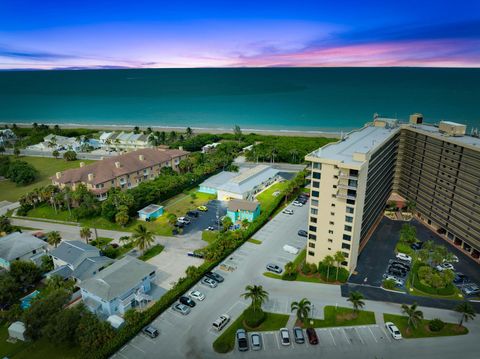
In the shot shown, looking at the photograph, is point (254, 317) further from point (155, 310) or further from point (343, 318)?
point (155, 310)

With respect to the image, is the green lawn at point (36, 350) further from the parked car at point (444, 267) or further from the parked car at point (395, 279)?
the parked car at point (444, 267)

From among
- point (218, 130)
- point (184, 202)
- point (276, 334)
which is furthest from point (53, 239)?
point (218, 130)

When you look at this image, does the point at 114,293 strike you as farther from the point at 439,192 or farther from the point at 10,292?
the point at 439,192

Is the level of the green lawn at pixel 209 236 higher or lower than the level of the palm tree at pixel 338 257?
lower

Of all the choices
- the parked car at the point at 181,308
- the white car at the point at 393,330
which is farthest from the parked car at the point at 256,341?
the white car at the point at 393,330

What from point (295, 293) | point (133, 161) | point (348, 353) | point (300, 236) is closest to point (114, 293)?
point (295, 293)
